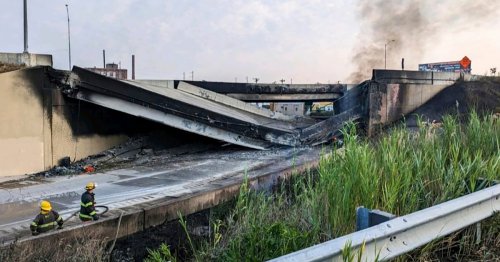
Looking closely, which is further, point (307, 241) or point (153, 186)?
point (153, 186)

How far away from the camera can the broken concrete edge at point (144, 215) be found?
4.80m

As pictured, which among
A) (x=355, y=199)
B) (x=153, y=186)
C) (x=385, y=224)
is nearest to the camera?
(x=385, y=224)

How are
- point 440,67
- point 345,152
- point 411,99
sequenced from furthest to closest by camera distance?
point 440,67
point 411,99
point 345,152

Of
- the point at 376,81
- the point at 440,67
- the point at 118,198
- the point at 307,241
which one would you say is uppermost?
the point at 440,67

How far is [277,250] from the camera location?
105 inches

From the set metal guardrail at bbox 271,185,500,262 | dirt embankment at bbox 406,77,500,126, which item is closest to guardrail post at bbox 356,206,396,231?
metal guardrail at bbox 271,185,500,262

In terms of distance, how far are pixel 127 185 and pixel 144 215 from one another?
10.1ft

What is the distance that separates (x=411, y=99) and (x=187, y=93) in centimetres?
954

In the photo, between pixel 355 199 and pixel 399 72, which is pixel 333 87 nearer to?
pixel 399 72

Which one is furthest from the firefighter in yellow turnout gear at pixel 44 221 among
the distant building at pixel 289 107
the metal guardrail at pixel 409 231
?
the distant building at pixel 289 107

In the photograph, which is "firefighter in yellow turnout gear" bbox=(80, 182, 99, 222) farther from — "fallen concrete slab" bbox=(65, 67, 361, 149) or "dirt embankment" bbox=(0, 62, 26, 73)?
"dirt embankment" bbox=(0, 62, 26, 73)

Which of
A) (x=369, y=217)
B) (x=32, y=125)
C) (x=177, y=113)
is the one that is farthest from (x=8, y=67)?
(x=369, y=217)

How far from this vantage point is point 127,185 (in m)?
8.95

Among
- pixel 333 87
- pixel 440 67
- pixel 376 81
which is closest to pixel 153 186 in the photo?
pixel 376 81
